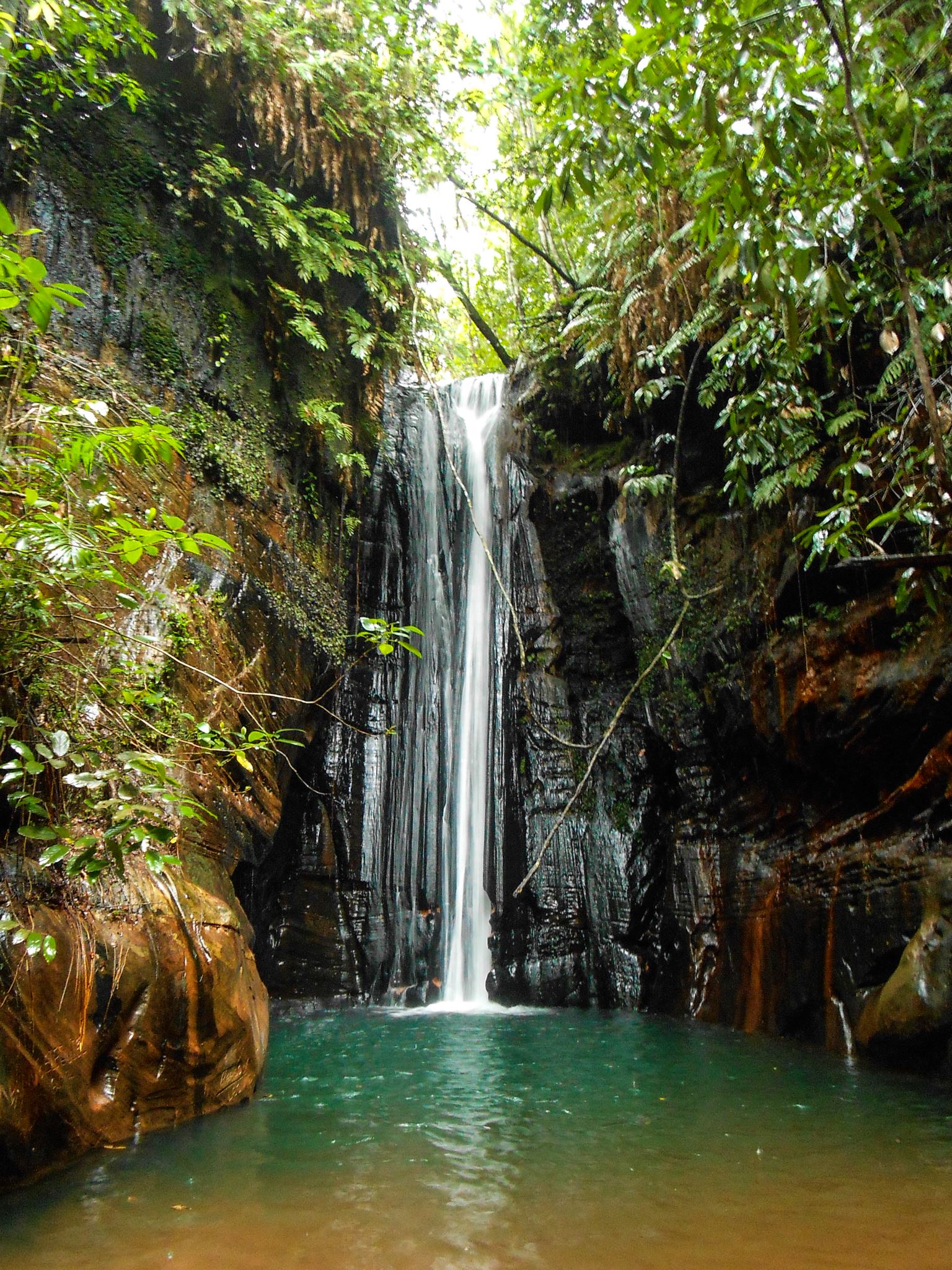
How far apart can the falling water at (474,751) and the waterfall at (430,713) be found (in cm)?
2

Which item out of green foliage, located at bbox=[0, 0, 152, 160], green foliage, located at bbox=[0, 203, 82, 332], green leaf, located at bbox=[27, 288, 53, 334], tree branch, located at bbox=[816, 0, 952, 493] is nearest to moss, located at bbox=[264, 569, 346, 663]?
green foliage, located at bbox=[0, 0, 152, 160]

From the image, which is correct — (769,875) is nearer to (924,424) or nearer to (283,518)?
→ (924,424)

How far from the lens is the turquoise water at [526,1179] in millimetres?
2777

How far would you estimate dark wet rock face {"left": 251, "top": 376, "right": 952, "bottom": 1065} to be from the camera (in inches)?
245

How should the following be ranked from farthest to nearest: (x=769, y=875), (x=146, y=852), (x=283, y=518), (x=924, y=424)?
(x=283, y=518)
(x=769, y=875)
(x=924, y=424)
(x=146, y=852)

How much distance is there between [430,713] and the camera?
10680 mm

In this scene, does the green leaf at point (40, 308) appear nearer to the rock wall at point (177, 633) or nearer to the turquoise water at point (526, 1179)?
the rock wall at point (177, 633)

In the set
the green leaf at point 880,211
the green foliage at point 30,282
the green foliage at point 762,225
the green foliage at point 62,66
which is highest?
the green foliage at point 62,66

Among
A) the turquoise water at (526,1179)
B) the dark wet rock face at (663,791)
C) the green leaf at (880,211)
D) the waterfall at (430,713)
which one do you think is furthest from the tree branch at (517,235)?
the turquoise water at (526,1179)

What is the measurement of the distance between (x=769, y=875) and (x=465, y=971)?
3.98 meters

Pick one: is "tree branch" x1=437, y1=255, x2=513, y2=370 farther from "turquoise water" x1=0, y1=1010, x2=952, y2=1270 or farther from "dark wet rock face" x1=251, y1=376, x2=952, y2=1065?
"turquoise water" x1=0, y1=1010, x2=952, y2=1270

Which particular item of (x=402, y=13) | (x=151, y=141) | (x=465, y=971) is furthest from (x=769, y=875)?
(x=402, y=13)

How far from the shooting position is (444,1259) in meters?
2.75

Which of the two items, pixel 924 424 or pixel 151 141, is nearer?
pixel 924 424
